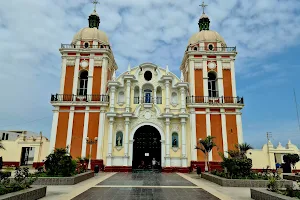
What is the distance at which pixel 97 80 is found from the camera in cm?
2569

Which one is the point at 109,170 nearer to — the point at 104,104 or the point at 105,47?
the point at 104,104

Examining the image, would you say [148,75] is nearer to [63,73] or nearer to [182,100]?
[182,100]

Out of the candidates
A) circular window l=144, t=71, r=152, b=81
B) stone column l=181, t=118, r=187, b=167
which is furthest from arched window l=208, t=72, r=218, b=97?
circular window l=144, t=71, r=152, b=81

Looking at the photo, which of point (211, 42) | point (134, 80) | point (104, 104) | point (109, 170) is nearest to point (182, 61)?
point (211, 42)

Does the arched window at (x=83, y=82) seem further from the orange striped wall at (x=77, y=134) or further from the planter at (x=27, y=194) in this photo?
the planter at (x=27, y=194)

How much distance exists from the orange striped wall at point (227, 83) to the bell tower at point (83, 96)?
13142mm

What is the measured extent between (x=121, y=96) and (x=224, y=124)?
11482mm

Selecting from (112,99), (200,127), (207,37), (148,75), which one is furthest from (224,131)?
(112,99)

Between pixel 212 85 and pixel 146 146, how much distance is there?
10464 mm

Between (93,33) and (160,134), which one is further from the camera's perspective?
(93,33)

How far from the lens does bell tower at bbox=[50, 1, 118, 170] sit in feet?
77.6

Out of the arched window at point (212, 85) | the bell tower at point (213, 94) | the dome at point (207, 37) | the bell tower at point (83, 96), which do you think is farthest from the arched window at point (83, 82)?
the arched window at point (212, 85)

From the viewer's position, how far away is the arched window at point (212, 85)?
86.9 feet

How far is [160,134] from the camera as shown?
79.9 ft
